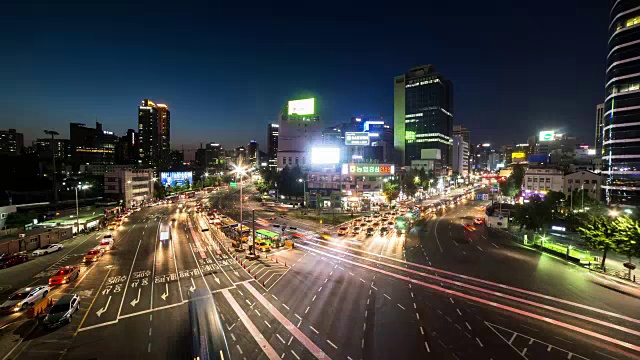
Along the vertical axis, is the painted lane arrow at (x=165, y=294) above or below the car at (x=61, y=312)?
below

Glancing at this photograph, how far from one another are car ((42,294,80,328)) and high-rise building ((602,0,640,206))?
341 ft

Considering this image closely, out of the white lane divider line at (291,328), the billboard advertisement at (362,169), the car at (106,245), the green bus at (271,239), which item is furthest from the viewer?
the billboard advertisement at (362,169)

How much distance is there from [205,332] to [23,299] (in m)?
19.9

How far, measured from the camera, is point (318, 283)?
29.2 m

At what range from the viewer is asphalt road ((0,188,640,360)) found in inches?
724

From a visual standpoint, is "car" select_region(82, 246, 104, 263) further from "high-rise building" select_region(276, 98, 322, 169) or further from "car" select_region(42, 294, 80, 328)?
"high-rise building" select_region(276, 98, 322, 169)

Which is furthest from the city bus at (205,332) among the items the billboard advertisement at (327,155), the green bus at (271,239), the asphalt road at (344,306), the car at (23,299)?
the billboard advertisement at (327,155)

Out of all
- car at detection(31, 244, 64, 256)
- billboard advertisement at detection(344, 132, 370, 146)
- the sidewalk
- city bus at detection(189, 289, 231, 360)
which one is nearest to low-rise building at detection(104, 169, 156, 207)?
car at detection(31, 244, 64, 256)

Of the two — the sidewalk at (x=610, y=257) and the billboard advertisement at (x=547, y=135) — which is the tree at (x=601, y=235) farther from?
the billboard advertisement at (x=547, y=135)

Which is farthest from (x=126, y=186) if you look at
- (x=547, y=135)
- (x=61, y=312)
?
(x=547, y=135)

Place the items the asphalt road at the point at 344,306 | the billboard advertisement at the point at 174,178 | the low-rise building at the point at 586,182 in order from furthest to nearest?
the billboard advertisement at the point at 174,178, the low-rise building at the point at 586,182, the asphalt road at the point at 344,306

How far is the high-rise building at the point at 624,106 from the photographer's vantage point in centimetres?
6769

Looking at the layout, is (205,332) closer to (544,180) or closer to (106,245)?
(106,245)

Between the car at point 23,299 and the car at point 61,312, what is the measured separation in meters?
4.17
